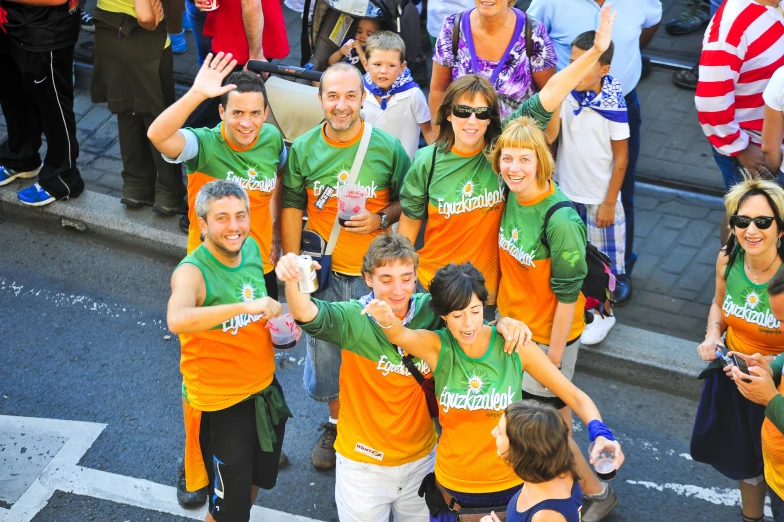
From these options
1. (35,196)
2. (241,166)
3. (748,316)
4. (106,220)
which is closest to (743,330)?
(748,316)

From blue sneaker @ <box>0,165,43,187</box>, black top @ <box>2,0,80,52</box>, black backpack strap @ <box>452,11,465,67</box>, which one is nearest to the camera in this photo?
black backpack strap @ <box>452,11,465,67</box>

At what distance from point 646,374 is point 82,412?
11.8 feet

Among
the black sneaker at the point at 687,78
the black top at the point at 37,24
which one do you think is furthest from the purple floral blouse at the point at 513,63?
the black sneaker at the point at 687,78

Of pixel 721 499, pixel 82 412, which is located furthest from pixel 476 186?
pixel 82 412

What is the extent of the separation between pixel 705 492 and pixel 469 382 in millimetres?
2103

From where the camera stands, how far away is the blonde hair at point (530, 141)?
189 inches

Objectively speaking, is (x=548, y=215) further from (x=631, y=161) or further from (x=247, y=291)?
(x=631, y=161)

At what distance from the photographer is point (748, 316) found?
4.90 meters

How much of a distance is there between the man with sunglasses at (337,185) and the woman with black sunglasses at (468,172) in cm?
24

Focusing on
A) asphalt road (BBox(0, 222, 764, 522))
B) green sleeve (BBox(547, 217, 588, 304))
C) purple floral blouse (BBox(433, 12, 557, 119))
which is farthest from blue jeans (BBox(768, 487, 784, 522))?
purple floral blouse (BBox(433, 12, 557, 119))

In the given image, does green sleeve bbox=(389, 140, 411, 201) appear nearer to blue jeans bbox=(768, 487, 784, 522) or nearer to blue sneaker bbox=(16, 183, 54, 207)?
blue jeans bbox=(768, 487, 784, 522)

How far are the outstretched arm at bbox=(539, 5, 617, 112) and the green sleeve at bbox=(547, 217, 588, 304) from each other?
710 mm

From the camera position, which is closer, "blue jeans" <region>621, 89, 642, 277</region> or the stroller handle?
the stroller handle

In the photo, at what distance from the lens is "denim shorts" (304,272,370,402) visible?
560cm
